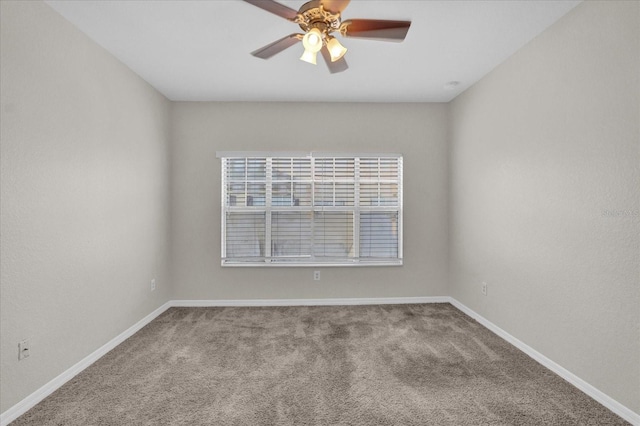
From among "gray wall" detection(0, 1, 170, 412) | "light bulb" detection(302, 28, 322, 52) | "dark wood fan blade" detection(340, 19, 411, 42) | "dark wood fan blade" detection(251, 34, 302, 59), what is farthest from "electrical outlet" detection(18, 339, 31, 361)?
"dark wood fan blade" detection(340, 19, 411, 42)

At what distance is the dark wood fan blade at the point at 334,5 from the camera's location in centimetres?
172

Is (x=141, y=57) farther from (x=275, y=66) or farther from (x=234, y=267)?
(x=234, y=267)

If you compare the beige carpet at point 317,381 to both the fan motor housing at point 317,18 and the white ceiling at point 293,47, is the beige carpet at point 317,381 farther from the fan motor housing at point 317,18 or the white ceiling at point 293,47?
the white ceiling at point 293,47

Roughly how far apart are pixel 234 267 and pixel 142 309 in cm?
109

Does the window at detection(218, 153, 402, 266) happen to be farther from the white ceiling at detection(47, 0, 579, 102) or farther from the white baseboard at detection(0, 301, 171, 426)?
the white baseboard at detection(0, 301, 171, 426)

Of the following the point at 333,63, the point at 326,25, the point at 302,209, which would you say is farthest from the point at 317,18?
the point at 302,209

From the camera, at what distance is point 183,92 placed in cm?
380

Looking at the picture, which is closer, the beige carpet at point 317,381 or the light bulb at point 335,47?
the beige carpet at point 317,381

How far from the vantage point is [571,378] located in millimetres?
2248

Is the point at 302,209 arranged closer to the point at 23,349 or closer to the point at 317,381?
the point at 317,381

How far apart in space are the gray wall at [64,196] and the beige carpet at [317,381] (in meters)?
0.35

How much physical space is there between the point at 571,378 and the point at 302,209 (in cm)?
300

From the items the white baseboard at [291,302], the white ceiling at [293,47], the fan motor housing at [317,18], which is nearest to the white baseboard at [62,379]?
the white baseboard at [291,302]

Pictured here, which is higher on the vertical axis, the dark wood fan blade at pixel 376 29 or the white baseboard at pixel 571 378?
the dark wood fan blade at pixel 376 29
